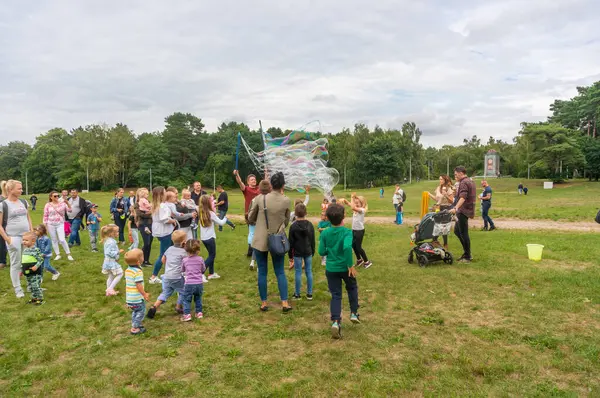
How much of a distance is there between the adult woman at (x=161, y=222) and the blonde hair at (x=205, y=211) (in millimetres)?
659

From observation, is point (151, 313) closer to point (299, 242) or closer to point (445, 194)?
point (299, 242)

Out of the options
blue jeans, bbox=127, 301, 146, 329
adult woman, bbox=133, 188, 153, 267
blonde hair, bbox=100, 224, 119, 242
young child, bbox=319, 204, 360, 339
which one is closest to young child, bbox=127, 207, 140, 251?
adult woman, bbox=133, 188, 153, 267

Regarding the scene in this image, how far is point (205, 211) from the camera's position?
7.45 metres

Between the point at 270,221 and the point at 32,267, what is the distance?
4346 millimetres

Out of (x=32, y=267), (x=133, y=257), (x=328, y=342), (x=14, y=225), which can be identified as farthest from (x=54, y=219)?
(x=328, y=342)

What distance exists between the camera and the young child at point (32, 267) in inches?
258

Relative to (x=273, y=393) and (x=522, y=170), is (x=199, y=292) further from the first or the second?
(x=522, y=170)

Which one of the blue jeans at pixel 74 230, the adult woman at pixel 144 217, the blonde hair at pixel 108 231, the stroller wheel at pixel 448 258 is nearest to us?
the blonde hair at pixel 108 231

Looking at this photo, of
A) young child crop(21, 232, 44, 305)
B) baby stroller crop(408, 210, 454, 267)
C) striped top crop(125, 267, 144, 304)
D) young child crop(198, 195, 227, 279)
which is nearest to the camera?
striped top crop(125, 267, 144, 304)

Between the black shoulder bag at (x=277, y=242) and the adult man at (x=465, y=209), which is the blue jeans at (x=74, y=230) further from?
the adult man at (x=465, y=209)

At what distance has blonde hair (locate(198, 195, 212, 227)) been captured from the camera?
7.46 metres

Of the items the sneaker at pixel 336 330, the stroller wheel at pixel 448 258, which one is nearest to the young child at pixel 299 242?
the sneaker at pixel 336 330

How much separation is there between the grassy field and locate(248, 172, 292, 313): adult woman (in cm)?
44

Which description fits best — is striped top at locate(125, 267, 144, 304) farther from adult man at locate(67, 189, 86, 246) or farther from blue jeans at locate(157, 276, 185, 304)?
adult man at locate(67, 189, 86, 246)
